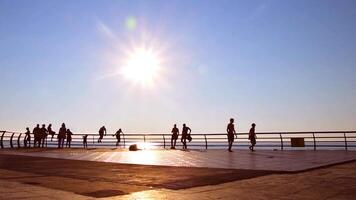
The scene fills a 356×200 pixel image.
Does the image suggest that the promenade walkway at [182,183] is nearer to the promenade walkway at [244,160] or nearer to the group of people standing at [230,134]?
the promenade walkway at [244,160]

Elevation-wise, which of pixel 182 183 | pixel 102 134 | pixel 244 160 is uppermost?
pixel 102 134

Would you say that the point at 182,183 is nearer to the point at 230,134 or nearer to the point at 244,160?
the point at 244,160

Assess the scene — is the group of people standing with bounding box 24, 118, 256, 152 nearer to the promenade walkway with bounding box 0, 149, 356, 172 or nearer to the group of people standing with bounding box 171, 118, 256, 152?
the group of people standing with bounding box 171, 118, 256, 152

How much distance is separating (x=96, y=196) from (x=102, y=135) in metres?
32.6

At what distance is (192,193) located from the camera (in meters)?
9.09

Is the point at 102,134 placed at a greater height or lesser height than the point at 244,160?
greater

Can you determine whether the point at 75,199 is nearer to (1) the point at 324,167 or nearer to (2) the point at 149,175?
(2) the point at 149,175

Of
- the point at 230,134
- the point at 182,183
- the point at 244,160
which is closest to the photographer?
the point at 182,183

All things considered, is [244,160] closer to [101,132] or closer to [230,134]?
[230,134]

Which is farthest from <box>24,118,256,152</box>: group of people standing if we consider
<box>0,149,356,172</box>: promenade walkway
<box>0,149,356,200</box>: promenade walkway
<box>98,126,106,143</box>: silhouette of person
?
<box>0,149,356,200</box>: promenade walkway

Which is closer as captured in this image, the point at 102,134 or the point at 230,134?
the point at 230,134

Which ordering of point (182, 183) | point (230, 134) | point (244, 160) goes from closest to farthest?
point (182, 183) < point (244, 160) < point (230, 134)

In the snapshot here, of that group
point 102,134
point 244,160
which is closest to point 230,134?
point 244,160

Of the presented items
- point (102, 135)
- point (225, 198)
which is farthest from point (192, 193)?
point (102, 135)
